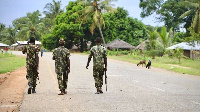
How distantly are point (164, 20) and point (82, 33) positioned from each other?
19.6 metres

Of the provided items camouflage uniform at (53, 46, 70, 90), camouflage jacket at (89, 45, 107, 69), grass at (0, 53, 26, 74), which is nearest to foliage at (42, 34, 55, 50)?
grass at (0, 53, 26, 74)

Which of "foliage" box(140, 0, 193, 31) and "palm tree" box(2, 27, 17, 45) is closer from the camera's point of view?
"foliage" box(140, 0, 193, 31)

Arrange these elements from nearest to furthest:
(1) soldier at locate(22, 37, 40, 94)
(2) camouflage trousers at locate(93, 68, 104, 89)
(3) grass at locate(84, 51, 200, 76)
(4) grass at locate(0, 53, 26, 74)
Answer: (1) soldier at locate(22, 37, 40, 94)
(2) camouflage trousers at locate(93, 68, 104, 89)
(4) grass at locate(0, 53, 26, 74)
(3) grass at locate(84, 51, 200, 76)

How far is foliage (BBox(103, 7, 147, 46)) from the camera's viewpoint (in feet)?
201

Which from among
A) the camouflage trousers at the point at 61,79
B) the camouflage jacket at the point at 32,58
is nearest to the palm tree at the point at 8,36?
the camouflage jacket at the point at 32,58

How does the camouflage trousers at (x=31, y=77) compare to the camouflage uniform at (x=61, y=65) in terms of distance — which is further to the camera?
the camouflage trousers at (x=31, y=77)

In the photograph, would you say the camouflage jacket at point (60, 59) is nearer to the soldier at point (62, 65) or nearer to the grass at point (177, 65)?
the soldier at point (62, 65)

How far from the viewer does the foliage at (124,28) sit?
61416mm

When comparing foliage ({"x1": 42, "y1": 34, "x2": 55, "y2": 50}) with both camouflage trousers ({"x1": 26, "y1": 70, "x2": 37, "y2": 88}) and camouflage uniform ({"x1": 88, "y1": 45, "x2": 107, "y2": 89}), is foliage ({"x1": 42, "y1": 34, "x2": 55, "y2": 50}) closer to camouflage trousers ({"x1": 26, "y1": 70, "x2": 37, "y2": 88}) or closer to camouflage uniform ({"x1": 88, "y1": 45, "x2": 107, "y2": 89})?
camouflage trousers ({"x1": 26, "y1": 70, "x2": 37, "y2": 88})

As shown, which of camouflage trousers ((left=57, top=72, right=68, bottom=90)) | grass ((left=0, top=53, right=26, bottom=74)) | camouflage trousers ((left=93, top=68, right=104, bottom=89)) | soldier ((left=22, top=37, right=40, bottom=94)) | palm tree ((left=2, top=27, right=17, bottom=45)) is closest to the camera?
camouflage trousers ((left=57, top=72, right=68, bottom=90))

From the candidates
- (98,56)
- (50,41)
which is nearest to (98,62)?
(98,56)

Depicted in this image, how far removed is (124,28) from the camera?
6388 centimetres

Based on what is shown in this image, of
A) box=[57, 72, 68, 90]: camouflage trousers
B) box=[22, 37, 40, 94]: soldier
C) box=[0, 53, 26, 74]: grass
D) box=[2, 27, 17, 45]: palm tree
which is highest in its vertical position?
box=[2, 27, 17, 45]: palm tree

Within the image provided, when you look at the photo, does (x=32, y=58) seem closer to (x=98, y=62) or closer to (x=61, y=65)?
(x=61, y=65)
